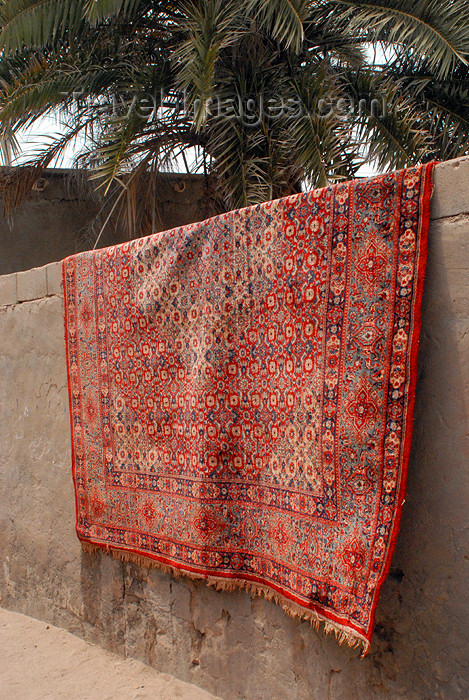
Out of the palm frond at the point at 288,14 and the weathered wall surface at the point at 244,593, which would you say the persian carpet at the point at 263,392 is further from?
the palm frond at the point at 288,14

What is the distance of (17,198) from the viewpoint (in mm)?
7816

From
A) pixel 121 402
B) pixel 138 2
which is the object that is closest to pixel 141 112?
pixel 138 2

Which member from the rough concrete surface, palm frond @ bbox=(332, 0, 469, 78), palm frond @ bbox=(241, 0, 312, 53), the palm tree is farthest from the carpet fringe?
palm frond @ bbox=(332, 0, 469, 78)

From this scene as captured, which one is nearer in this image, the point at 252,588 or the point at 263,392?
the point at 263,392

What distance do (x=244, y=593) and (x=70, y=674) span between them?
3.88ft

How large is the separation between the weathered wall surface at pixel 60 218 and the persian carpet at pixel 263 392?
551 centimetres

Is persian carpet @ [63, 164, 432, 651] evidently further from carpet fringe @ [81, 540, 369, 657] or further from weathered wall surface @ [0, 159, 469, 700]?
weathered wall surface @ [0, 159, 469, 700]

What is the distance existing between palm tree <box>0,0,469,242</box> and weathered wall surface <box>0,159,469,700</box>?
7.56 ft

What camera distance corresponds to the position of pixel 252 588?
258 cm

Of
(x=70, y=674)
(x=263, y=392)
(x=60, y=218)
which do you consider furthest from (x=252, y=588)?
(x=60, y=218)

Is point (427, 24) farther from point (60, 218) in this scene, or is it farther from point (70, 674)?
point (70, 674)

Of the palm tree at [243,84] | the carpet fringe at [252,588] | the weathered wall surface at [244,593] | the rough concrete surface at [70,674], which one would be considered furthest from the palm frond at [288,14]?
the rough concrete surface at [70,674]

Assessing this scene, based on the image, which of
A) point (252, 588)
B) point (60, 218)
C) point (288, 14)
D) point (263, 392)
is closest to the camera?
point (263, 392)

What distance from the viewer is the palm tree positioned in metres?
5.51
